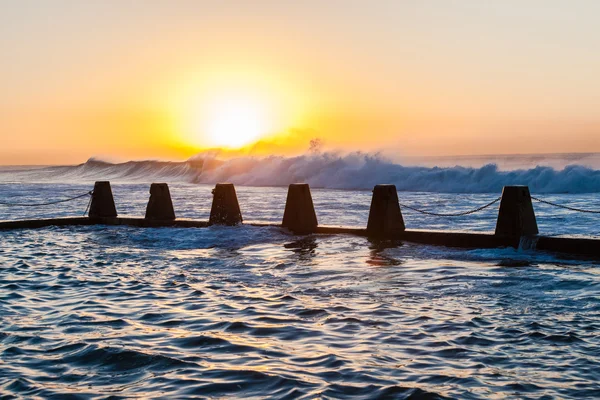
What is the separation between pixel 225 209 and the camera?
1647 centimetres

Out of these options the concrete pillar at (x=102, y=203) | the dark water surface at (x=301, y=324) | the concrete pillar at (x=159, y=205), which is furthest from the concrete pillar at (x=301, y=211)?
the concrete pillar at (x=102, y=203)

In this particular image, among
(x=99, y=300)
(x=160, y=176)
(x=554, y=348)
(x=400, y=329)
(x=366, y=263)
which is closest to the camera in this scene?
(x=554, y=348)

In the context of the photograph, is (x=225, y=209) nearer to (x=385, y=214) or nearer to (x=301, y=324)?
(x=385, y=214)

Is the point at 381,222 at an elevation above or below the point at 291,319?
above

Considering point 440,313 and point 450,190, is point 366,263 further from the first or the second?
point 450,190

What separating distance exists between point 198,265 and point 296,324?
4.67 m

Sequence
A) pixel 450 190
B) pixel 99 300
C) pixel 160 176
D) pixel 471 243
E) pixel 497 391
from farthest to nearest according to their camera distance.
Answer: pixel 160 176
pixel 450 190
pixel 471 243
pixel 99 300
pixel 497 391

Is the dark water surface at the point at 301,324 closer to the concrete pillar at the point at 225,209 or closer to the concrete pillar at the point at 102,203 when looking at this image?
the concrete pillar at the point at 225,209

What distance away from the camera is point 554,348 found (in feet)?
20.0

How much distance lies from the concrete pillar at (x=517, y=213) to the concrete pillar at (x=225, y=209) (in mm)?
6577

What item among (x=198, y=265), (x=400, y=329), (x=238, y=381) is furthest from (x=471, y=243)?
(x=238, y=381)

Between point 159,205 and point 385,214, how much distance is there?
6503 millimetres

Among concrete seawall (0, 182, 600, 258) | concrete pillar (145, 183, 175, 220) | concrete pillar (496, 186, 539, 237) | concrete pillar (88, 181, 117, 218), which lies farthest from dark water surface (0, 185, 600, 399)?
concrete pillar (88, 181, 117, 218)

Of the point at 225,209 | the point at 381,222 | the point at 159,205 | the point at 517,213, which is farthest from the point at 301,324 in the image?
the point at 159,205
